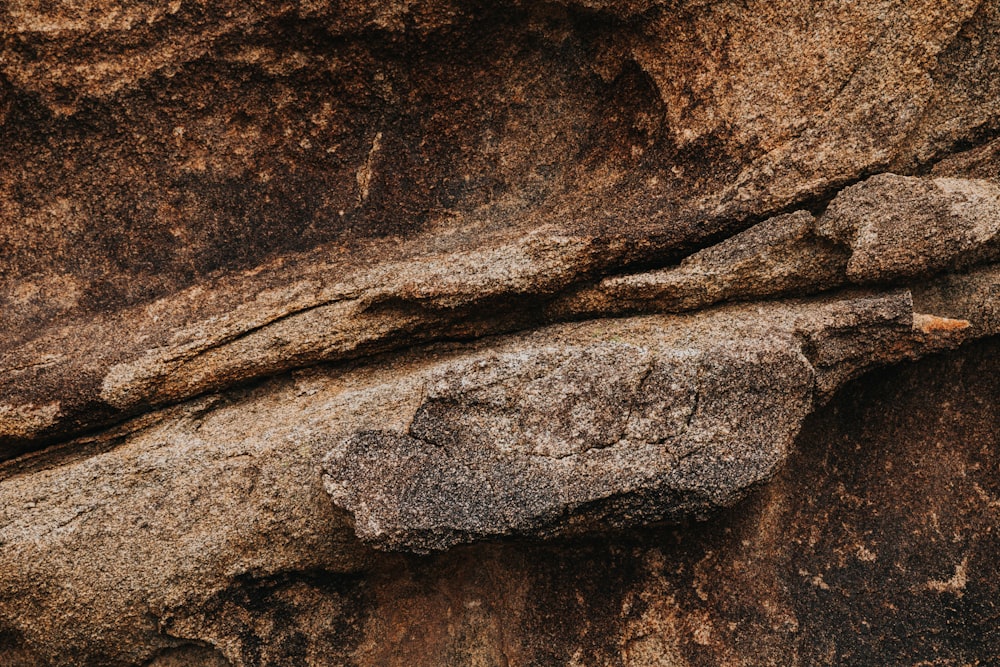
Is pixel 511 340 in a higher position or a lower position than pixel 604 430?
higher

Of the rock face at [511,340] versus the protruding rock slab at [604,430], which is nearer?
the protruding rock slab at [604,430]

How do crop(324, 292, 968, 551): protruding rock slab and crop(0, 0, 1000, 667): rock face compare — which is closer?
→ crop(324, 292, 968, 551): protruding rock slab

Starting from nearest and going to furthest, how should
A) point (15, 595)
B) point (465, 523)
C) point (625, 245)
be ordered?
point (465, 523) → point (15, 595) → point (625, 245)

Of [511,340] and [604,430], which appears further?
[511,340]

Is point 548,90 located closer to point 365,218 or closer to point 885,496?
point 365,218

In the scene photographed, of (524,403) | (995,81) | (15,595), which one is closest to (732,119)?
(995,81)

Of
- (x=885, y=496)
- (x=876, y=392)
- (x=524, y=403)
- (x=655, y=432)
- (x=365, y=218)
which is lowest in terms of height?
(x=885, y=496)

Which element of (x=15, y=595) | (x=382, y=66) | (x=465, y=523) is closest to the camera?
(x=465, y=523)

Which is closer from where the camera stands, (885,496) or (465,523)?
(465,523)
